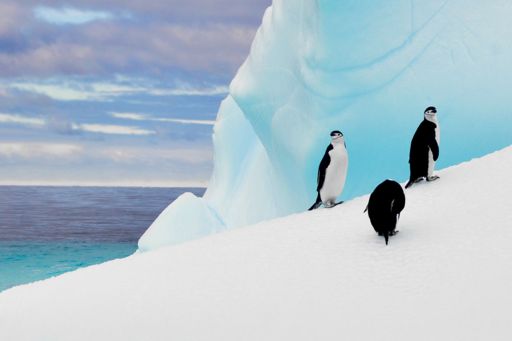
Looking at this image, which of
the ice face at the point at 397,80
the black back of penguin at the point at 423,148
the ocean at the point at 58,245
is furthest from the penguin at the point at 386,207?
the ocean at the point at 58,245

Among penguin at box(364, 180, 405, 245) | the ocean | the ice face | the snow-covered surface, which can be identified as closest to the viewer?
the snow-covered surface

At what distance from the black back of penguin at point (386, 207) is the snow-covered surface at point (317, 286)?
0.29ft

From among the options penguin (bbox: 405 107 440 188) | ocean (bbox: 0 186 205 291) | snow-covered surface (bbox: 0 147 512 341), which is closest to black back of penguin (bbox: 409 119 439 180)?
penguin (bbox: 405 107 440 188)

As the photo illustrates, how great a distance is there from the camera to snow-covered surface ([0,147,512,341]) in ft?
11.0

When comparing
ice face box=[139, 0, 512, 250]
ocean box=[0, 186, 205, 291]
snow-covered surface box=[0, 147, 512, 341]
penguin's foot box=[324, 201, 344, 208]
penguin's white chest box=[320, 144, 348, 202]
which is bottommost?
snow-covered surface box=[0, 147, 512, 341]

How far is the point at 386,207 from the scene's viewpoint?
13.8 feet

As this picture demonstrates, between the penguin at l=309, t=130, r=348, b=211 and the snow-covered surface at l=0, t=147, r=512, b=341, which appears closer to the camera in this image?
the snow-covered surface at l=0, t=147, r=512, b=341

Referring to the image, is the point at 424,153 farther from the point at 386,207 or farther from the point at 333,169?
the point at 386,207

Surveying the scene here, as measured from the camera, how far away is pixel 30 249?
2489 centimetres

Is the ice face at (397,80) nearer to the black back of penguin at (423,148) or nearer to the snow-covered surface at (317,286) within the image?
the black back of penguin at (423,148)

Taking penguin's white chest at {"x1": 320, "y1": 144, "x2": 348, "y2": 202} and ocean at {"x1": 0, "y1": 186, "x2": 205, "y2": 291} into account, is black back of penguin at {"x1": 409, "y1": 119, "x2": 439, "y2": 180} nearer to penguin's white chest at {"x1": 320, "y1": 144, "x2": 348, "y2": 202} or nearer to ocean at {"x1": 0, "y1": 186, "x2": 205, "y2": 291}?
penguin's white chest at {"x1": 320, "y1": 144, "x2": 348, "y2": 202}

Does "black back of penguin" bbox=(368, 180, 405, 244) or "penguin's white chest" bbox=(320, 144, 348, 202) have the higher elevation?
"penguin's white chest" bbox=(320, 144, 348, 202)

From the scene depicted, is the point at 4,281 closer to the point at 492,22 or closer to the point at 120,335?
the point at 492,22

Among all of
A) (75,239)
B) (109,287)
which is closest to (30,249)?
(75,239)
